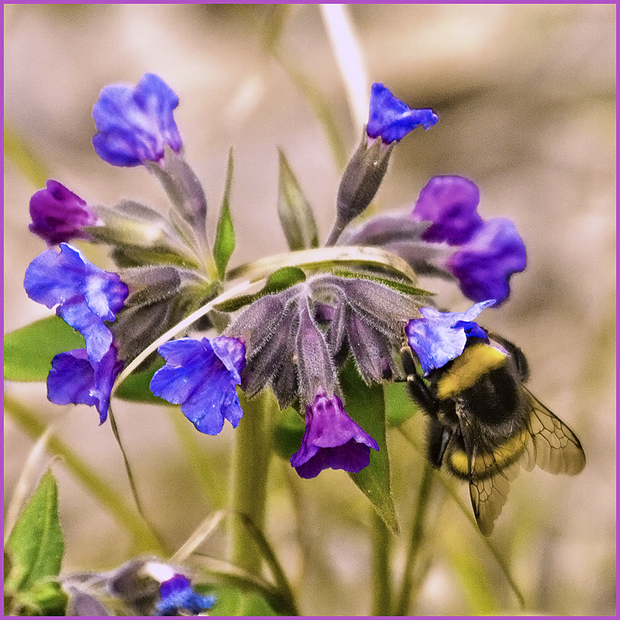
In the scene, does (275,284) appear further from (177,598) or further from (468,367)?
(177,598)

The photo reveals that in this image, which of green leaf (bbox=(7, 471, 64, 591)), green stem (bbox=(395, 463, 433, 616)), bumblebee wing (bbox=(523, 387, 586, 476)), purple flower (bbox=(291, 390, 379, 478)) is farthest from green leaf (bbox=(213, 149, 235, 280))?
green stem (bbox=(395, 463, 433, 616))

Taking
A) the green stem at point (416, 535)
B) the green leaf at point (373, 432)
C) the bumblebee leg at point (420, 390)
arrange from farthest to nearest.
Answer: the green stem at point (416, 535) → the bumblebee leg at point (420, 390) → the green leaf at point (373, 432)

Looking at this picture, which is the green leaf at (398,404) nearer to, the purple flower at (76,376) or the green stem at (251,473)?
the green stem at (251,473)

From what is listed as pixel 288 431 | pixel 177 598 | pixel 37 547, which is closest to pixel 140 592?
pixel 177 598

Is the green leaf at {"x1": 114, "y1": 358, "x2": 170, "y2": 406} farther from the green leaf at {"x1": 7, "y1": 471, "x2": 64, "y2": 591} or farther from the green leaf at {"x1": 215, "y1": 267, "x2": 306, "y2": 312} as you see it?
the green leaf at {"x1": 215, "y1": 267, "x2": 306, "y2": 312}

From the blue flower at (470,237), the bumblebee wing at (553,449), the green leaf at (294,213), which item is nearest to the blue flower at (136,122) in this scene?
the green leaf at (294,213)

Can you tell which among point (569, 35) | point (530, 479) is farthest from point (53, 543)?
point (569, 35)

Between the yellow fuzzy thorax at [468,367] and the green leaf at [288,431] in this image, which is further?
the green leaf at [288,431]
